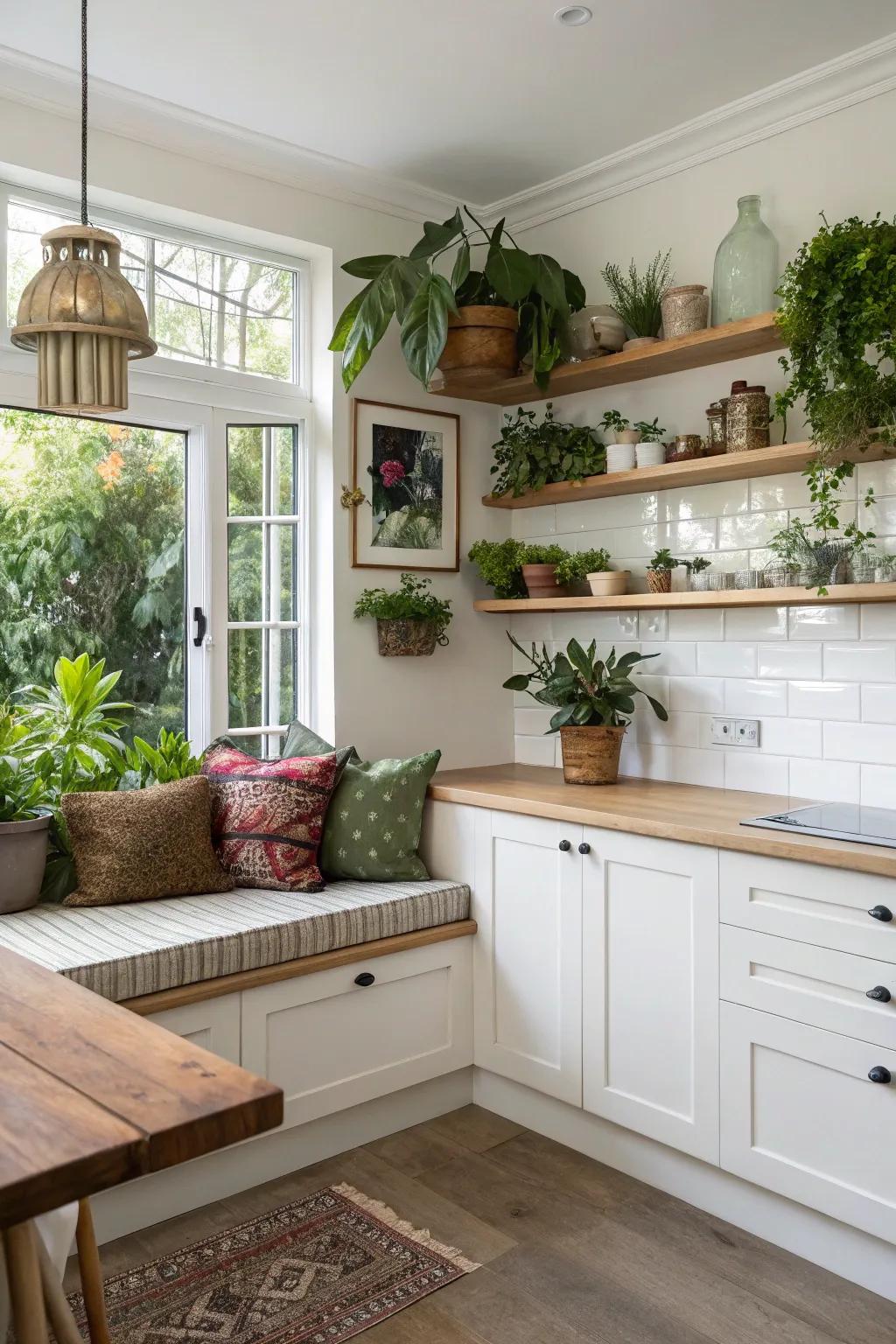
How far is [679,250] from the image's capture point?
3340mm

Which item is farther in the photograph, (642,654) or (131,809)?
(642,654)

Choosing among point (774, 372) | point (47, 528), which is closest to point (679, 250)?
point (774, 372)

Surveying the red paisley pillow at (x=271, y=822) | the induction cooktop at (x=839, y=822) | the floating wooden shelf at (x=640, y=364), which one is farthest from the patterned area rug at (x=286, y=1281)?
the floating wooden shelf at (x=640, y=364)

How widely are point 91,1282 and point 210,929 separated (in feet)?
3.31

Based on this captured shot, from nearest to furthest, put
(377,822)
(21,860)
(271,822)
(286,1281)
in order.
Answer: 1. (286,1281)
2. (21,860)
3. (271,822)
4. (377,822)

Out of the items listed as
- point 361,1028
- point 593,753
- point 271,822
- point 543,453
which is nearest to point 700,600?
point 593,753

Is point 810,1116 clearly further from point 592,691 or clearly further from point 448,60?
point 448,60

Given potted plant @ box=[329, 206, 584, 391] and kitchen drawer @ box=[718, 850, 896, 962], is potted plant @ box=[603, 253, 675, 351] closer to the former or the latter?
potted plant @ box=[329, 206, 584, 391]

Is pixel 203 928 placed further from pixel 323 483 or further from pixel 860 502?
pixel 860 502

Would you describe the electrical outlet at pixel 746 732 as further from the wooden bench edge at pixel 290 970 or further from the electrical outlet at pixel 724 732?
the wooden bench edge at pixel 290 970

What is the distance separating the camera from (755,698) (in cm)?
315

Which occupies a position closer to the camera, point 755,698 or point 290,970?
point 290,970

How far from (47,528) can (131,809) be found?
862 millimetres

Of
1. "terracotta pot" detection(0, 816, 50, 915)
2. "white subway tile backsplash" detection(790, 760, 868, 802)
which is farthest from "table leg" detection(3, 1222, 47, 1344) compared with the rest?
"white subway tile backsplash" detection(790, 760, 868, 802)
